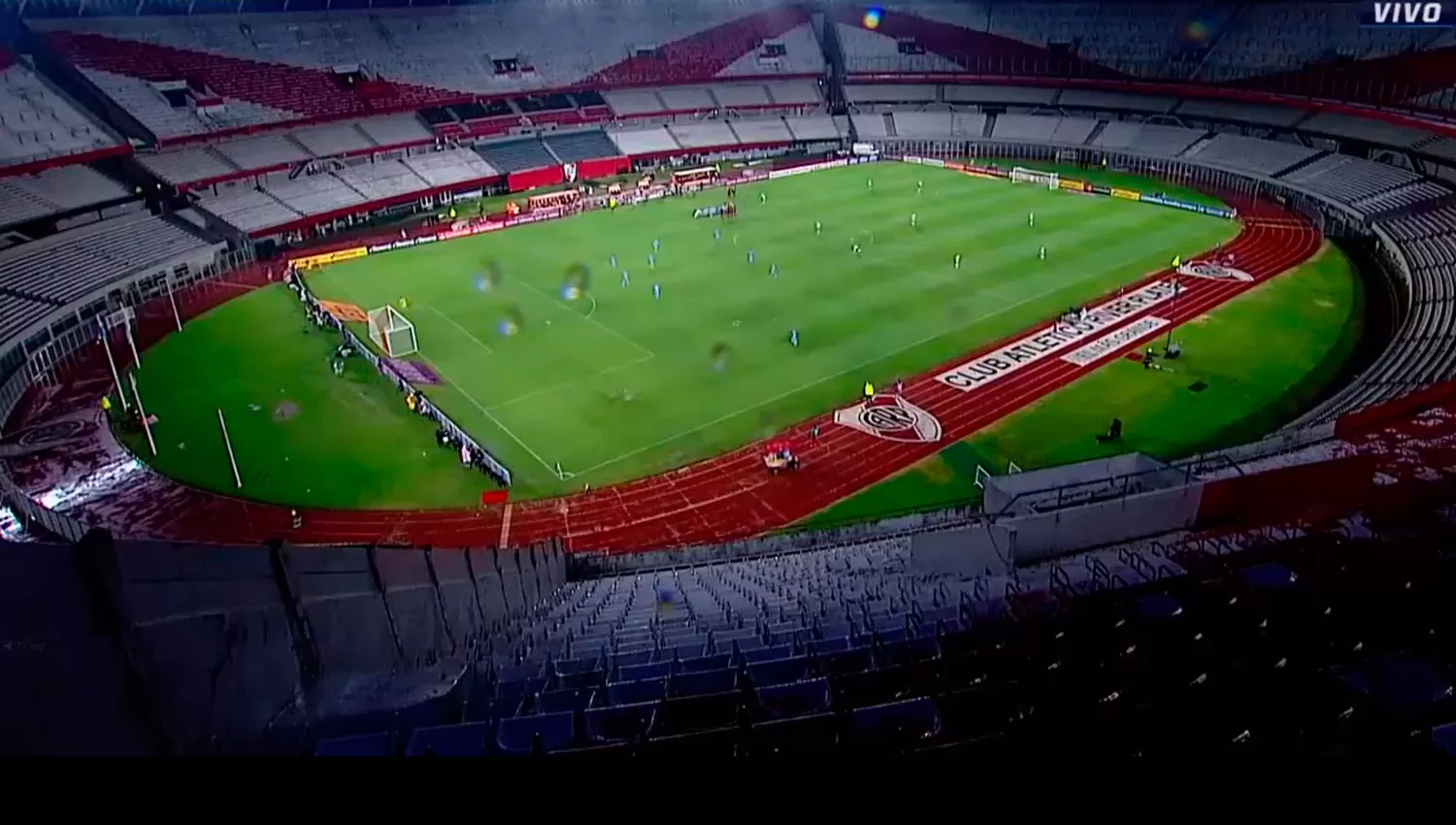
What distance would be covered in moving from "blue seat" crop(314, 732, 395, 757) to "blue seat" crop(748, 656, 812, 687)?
310cm

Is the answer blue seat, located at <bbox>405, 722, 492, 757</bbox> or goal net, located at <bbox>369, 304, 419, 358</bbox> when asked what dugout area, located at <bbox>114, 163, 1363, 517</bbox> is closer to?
goal net, located at <bbox>369, 304, 419, 358</bbox>

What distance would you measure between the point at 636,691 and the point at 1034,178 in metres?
57.5

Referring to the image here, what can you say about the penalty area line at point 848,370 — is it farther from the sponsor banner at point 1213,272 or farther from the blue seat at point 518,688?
the blue seat at point 518,688

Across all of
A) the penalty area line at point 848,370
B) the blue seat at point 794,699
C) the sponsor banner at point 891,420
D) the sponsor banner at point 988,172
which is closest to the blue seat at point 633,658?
the blue seat at point 794,699

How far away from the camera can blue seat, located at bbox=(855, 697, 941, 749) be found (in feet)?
19.0

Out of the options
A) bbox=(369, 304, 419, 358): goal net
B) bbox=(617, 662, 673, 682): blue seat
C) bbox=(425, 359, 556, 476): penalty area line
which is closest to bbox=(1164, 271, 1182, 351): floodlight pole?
bbox=(425, 359, 556, 476): penalty area line

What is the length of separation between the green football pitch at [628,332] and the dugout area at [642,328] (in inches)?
4.3

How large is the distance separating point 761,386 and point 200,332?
2308 centimetres

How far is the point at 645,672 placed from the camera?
31.1 feet

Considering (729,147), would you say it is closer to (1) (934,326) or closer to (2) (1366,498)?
(1) (934,326)

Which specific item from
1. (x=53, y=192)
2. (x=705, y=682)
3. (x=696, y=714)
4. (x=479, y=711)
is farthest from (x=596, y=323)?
(x=696, y=714)

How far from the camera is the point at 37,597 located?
480 cm

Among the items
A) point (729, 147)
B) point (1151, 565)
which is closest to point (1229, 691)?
point (1151, 565)
